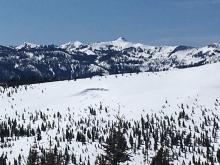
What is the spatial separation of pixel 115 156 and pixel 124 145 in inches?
75.3

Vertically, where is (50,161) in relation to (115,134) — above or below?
below

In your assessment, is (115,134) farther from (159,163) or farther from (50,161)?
(50,161)

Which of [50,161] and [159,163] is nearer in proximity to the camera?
[159,163]

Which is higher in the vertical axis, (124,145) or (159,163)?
(124,145)

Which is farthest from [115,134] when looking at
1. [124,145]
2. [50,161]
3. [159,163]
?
[50,161]

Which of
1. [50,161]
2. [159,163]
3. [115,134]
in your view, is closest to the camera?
[115,134]

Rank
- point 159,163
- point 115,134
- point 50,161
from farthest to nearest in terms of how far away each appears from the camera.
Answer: point 50,161, point 159,163, point 115,134

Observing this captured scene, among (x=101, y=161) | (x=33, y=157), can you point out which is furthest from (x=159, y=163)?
(x=33, y=157)

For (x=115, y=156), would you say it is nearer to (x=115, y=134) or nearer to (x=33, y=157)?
(x=115, y=134)

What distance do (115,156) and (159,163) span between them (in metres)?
10.1

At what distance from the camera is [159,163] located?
54281mm

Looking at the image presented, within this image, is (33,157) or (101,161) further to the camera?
(33,157)

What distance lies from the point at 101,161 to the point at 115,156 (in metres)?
1.95

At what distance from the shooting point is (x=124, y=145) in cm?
4444
